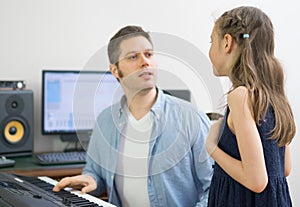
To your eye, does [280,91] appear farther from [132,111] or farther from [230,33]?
[132,111]

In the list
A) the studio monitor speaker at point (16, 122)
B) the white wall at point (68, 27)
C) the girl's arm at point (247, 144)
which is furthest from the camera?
the white wall at point (68, 27)

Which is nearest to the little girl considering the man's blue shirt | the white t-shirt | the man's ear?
the man's ear

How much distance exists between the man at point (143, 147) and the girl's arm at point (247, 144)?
0.18 meters

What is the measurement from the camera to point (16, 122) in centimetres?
284

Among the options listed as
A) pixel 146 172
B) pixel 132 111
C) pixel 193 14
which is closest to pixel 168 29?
pixel 193 14

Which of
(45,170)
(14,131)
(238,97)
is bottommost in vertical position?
(45,170)

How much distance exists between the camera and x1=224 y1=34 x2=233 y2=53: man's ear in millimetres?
1508

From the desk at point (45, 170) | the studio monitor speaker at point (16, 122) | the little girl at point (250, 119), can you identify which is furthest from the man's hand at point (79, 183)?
the studio monitor speaker at point (16, 122)

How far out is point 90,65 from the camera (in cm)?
141

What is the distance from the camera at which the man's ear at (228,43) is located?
1.51 metres

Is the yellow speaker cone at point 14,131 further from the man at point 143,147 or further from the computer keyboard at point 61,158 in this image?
the man at point 143,147

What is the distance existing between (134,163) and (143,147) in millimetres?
84

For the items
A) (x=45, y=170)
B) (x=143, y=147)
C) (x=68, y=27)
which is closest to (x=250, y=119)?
(x=143, y=147)

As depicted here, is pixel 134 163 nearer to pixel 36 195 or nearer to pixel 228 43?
pixel 36 195
